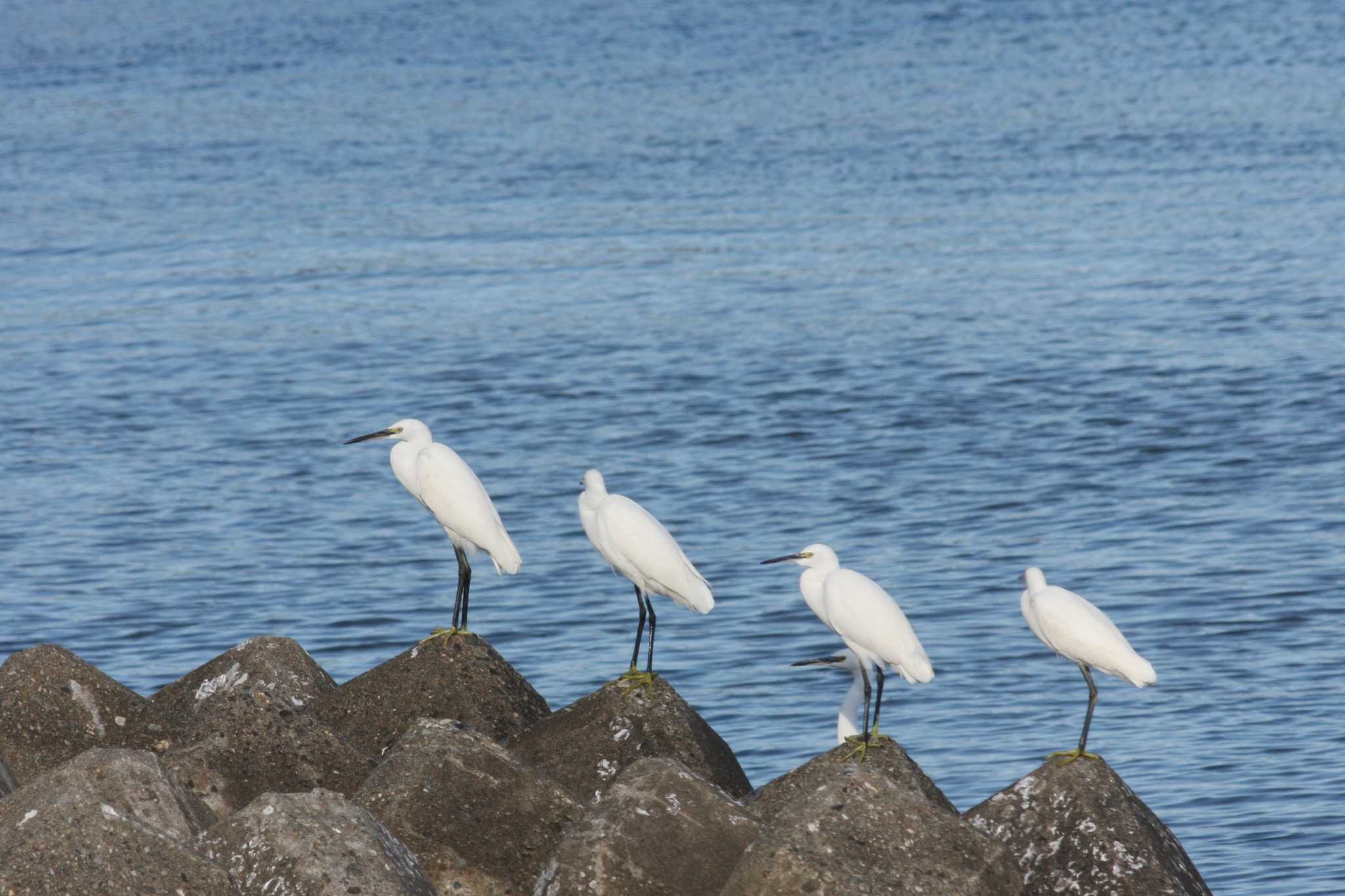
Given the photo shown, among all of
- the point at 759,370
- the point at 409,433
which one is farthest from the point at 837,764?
the point at 759,370

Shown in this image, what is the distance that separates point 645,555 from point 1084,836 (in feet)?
10.3

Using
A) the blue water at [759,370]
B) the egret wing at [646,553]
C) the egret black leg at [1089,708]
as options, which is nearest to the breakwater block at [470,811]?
the egret wing at [646,553]

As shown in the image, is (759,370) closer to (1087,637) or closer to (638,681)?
(638,681)

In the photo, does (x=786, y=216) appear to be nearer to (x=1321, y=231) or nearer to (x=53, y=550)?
(x=1321, y=231)

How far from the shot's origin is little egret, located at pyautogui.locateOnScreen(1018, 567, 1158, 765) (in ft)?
32.4

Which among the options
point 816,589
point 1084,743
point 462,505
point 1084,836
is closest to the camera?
point 1084,836

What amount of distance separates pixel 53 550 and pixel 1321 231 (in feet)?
64.6

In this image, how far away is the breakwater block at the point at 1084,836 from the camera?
8523mm

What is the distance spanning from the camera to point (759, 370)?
84.2 feet

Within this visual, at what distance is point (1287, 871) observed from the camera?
35.4ft

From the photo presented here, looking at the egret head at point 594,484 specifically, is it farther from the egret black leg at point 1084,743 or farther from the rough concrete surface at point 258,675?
the egret black leg at point 1084,743

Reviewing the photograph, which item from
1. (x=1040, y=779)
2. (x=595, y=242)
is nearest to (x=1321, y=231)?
(x=595, y=242)

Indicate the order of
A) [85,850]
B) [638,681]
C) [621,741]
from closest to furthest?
1. [85,850]
2. [621,741]
3. [638,681]

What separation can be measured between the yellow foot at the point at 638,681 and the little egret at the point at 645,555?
20 centimetres
